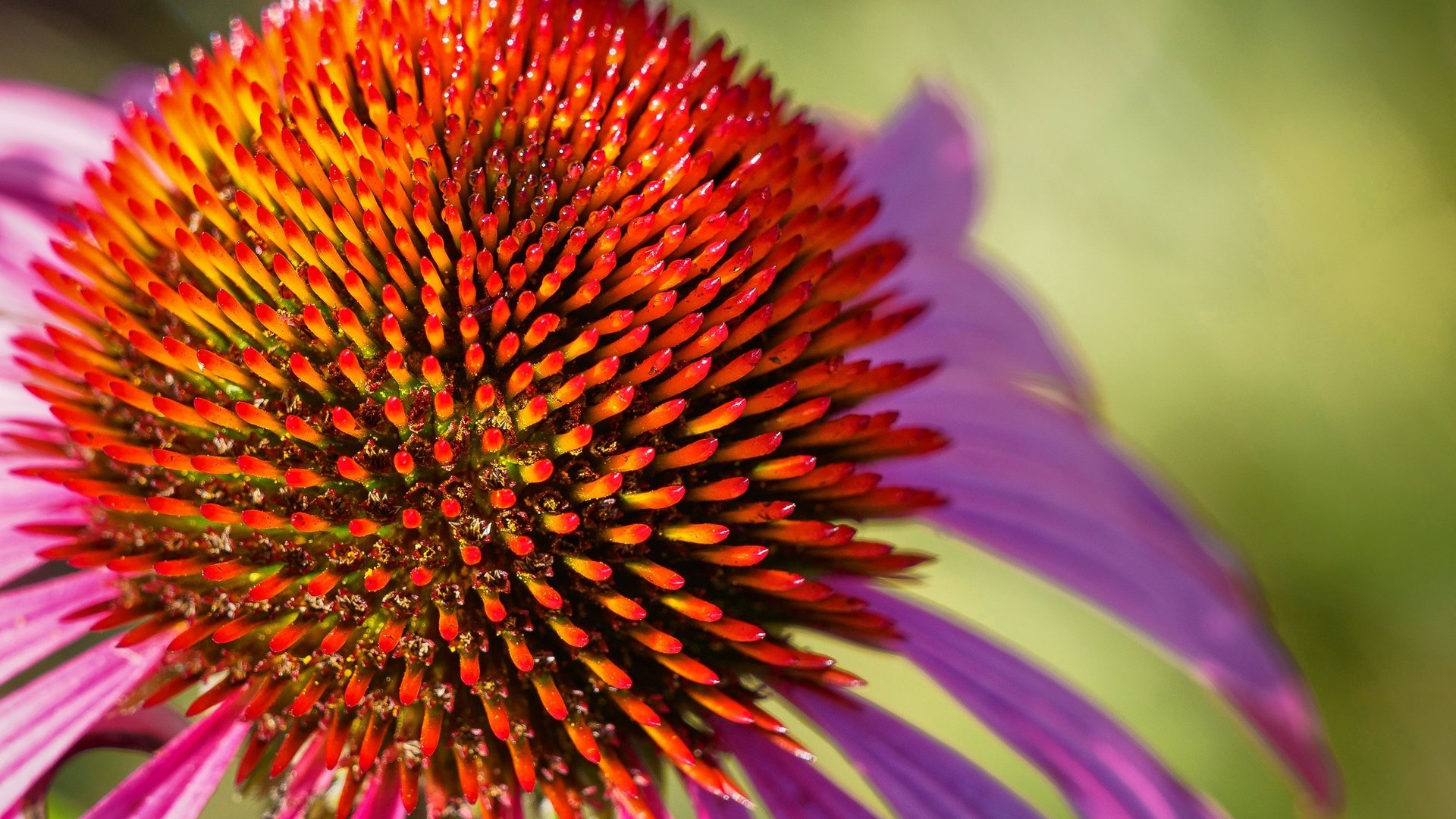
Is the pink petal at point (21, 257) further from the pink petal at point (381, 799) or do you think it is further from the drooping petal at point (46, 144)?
the pink petal at point (381, 799)

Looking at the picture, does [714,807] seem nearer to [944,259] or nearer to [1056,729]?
[1056,729]

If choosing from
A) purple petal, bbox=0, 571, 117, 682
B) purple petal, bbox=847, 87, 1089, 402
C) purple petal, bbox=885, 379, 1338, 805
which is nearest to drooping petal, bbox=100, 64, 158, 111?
purple petal, bbox=0, 571, 117, 682

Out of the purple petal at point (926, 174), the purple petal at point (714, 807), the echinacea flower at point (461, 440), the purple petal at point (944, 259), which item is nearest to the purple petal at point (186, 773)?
the echinacea flower at point (461, 440)

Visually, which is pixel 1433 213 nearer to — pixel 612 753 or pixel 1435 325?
pixel 1435 325

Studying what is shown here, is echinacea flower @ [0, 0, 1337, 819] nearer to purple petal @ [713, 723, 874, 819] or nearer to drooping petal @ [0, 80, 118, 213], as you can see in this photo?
purple petal @ [713, 723, 874, 819]

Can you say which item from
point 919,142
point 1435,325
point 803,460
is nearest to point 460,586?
point 803,460

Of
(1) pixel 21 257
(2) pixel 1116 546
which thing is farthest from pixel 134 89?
(2) pixel 1116 546
